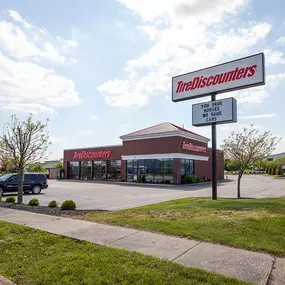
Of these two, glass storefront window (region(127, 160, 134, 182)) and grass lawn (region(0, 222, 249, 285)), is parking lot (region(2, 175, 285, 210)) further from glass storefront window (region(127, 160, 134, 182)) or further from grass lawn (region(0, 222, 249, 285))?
glass storefront window (region(127, 160, 134, 182))

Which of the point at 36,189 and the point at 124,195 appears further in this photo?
the point at 36,189

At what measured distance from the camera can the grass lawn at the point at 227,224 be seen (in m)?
6.02

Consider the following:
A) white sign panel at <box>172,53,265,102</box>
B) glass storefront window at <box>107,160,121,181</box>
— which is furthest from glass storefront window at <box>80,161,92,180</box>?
white sign panel at <box>172,53,265,102</box>

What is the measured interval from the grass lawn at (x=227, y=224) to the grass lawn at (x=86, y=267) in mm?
1943

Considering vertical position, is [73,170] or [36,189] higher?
[73,170]

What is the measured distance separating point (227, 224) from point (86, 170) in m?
37.3

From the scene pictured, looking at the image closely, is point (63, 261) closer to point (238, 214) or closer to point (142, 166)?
point (238, 214)

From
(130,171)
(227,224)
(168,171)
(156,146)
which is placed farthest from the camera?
(130,171)

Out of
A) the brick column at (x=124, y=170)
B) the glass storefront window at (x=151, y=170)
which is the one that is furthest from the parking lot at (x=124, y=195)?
the brick column at (x=124, y=170)

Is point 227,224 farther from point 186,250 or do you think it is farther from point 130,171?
point 130,171

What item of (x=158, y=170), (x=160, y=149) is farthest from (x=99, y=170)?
(x=160, y=149)

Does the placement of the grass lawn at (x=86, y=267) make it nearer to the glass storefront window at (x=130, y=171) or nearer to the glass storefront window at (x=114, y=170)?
the glass storefront window at (x=130, y=171)

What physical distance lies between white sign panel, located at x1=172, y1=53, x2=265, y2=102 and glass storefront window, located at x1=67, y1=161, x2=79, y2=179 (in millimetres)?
30676

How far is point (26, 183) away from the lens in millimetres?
20781
